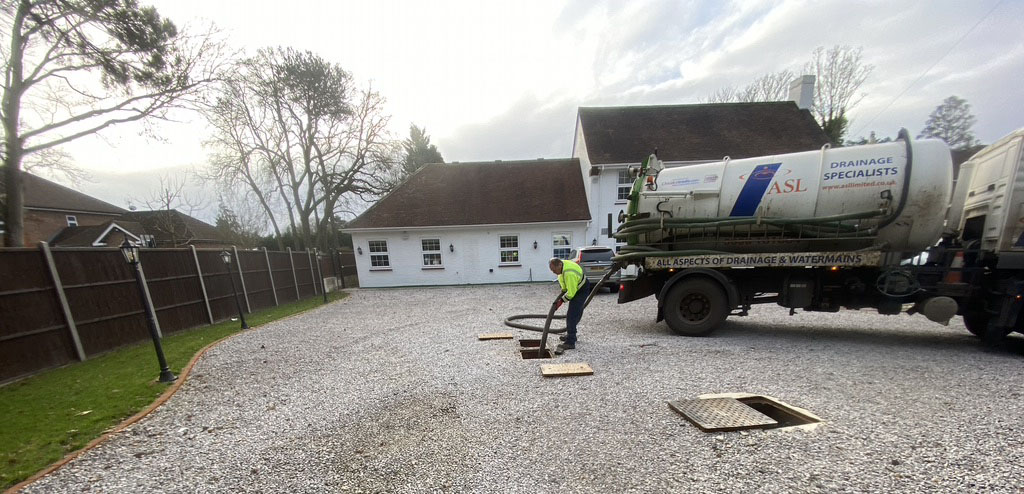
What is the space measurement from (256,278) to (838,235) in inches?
582

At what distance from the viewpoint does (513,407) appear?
3.42 m

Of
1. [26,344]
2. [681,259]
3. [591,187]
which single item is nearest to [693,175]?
[681,259]

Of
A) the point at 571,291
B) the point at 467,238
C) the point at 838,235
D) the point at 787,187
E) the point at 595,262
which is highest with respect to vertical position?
the point at 787,187

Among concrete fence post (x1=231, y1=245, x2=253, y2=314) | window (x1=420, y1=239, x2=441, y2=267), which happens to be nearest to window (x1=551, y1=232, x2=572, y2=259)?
window (x1=420, y1=239, x2=441, y2=267)

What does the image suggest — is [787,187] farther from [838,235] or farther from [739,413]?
[739,413]

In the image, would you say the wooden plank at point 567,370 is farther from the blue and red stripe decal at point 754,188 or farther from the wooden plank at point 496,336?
the blue and red stripe decal at point 754,188

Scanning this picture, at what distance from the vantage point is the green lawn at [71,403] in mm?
2892

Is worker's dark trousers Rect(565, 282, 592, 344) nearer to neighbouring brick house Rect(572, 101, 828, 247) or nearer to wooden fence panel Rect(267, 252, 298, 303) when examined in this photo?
neighbouring brick house Rect(572, 101, 828, 247)

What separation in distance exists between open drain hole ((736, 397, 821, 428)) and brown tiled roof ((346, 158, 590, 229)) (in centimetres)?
1178

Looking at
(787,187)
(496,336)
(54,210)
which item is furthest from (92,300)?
(54,210)

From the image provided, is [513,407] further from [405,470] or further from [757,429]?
[757,429]

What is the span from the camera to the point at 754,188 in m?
5.58

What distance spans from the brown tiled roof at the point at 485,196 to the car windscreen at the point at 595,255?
449 centimetres

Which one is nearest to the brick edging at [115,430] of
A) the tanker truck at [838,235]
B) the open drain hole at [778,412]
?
the open drain hole at [778,412]
